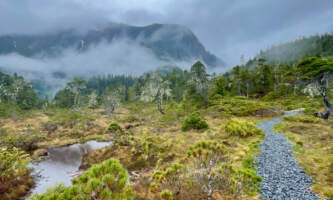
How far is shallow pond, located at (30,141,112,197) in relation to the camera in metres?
14.5

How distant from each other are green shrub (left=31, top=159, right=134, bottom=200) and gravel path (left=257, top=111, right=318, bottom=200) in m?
6.58

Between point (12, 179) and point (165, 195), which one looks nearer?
point (165, 195)

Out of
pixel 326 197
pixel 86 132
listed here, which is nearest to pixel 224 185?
pixel 326 197

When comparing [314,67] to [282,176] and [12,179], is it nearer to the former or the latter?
[282,176]

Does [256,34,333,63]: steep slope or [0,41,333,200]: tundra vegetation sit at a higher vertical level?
[256,34,333,63]: steep slope

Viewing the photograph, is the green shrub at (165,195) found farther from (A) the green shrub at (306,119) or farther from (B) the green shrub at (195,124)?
(A) the green shrub at (306,119)

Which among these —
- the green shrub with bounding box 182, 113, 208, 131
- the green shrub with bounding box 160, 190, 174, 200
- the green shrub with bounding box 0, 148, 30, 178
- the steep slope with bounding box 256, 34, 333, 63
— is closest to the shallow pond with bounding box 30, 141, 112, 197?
the green shrub with bounding box 0, 148, 30, 178

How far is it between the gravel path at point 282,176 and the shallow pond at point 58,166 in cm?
1538

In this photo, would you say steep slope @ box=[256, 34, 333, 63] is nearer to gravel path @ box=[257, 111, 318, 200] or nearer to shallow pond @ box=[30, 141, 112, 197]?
gravel path @ box=[257, 111, 318, 200]

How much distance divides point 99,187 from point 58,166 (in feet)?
60.8

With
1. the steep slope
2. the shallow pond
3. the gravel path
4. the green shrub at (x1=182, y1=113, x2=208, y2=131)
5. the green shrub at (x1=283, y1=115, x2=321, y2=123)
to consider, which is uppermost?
the steep slope

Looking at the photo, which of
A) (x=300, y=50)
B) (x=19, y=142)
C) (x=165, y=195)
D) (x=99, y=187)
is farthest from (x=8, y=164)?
(x=300, y=50)

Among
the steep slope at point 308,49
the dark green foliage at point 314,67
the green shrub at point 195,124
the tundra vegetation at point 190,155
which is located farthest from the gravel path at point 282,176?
the steep slope at point 308,49

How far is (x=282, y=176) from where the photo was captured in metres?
8.85
